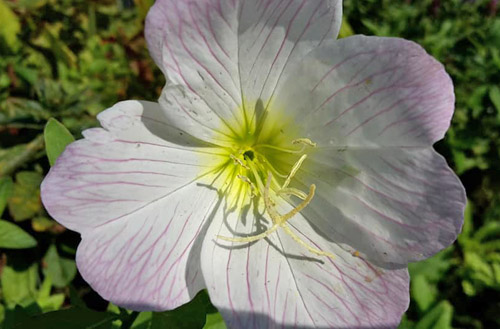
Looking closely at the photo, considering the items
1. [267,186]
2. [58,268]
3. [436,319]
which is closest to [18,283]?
[58,268]

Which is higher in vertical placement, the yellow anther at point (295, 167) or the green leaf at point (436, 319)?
the yellow anther at point (295, 167)

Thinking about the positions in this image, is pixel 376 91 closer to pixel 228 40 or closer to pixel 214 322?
pixel 228 40

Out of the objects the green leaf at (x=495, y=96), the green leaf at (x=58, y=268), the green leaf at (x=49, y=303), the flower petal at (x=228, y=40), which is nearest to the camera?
the flower petal at (x=228, y=40)

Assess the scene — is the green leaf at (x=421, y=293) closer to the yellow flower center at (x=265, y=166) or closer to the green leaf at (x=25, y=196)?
the yellow flower center at (x=265, y=166)

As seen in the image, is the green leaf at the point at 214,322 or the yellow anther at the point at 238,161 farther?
the green leaf at the point at 214,322

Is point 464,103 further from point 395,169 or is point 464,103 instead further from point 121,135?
point 121,135

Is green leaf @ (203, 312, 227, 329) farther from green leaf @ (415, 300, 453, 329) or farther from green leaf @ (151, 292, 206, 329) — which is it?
green leaf @ (415, 300, 453, 329)

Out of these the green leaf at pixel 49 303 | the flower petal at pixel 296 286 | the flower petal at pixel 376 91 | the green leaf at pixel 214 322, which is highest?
the flower petal at pixel 376 91

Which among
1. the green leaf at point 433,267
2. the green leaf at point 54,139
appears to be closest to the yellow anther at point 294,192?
the green leaf at point 54,139

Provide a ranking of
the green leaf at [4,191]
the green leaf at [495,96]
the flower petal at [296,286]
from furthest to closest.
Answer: the green leaf at [495,96] < the green leaf at [4,191] < the flower petal at [296,286]
